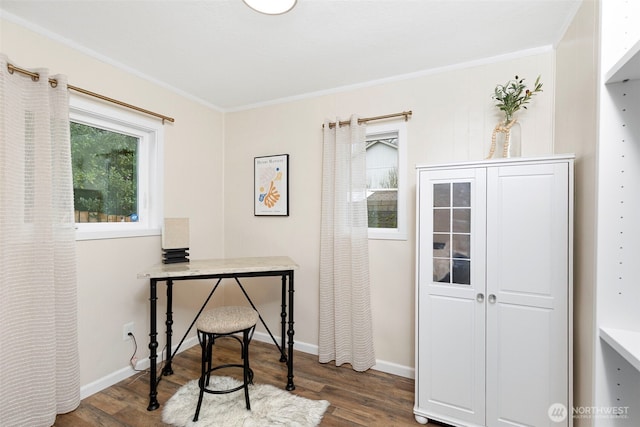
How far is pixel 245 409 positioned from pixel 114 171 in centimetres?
213

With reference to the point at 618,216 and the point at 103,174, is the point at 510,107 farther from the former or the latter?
the point at 103,174

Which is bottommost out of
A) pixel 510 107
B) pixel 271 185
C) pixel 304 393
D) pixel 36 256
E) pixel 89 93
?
pixel 304 393

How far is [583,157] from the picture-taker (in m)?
1.57

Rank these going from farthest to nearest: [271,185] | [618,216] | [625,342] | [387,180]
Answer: [271,185] < [387,180] < [618,216] < [625,342]

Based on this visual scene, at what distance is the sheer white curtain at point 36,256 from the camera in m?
1.67

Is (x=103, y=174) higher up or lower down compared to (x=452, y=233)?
higher up

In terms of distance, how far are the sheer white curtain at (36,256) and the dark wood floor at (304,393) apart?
0.22 m

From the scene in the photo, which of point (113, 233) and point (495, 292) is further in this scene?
point (113, 233)

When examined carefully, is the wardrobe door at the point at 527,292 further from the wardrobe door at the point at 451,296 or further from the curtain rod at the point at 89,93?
the curtain rod at the point at 89,93

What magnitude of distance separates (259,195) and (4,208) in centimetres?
188

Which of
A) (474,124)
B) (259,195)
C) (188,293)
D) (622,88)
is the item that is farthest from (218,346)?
(622,88)

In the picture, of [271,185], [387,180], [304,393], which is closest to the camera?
[304,393]

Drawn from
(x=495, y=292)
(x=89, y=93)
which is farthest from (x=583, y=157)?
(x=89, y=93)

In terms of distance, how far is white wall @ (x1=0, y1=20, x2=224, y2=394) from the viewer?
6.69 feet
